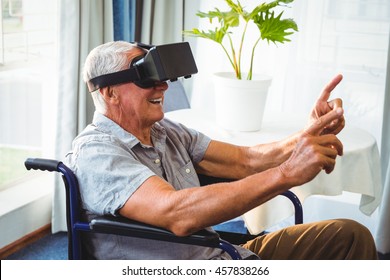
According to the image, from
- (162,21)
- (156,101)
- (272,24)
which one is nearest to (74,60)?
(162,21)

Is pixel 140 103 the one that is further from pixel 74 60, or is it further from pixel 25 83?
pixel 25 83

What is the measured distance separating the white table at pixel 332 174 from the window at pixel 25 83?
89 cm

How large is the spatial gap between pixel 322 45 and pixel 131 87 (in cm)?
187

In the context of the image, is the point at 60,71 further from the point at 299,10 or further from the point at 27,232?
the point at 299,10

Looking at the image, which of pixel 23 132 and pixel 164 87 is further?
pixel 23 132

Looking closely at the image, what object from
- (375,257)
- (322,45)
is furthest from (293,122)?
(375,257)

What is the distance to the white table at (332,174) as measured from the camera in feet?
7.36

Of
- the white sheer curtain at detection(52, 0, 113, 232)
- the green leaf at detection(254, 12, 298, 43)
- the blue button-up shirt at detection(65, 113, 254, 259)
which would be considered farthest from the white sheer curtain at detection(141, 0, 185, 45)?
the blue button-up shirt at detection(65, 113, 254, 259)

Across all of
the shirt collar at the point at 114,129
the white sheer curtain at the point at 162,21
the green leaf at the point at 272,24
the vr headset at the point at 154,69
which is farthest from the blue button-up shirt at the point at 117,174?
the white sheer curtain at the point at 162,21

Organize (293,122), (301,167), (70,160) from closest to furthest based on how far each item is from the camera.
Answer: (301,167) → (70,160) → (293,122)

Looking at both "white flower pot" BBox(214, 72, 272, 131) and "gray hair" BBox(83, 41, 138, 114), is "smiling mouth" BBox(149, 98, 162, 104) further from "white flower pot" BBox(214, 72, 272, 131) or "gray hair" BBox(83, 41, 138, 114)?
"white flower pot" BBox(214, 72, 272, 131)

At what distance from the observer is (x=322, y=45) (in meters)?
3.36

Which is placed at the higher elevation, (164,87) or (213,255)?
(164,87)
